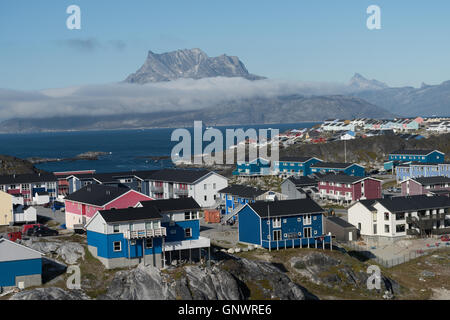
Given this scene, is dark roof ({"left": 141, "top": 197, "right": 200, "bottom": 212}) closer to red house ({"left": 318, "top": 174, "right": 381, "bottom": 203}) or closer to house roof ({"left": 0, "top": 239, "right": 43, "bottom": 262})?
house roof ({"left": 0, "top": 239, "right": 43, "bottom": 262})

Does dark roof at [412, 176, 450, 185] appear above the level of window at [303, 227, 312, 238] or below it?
above

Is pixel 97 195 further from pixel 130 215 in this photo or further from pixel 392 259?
pixel 392 259

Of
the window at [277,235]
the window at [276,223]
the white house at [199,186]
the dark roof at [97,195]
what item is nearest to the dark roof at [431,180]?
the white house at [199,186]

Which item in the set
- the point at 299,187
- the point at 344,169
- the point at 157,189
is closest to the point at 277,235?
the point at 299,187

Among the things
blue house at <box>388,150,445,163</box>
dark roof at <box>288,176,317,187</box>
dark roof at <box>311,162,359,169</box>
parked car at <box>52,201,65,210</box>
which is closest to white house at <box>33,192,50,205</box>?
parked car at <box>52,201,65,210</box>

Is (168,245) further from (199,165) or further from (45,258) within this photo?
(199,165)
